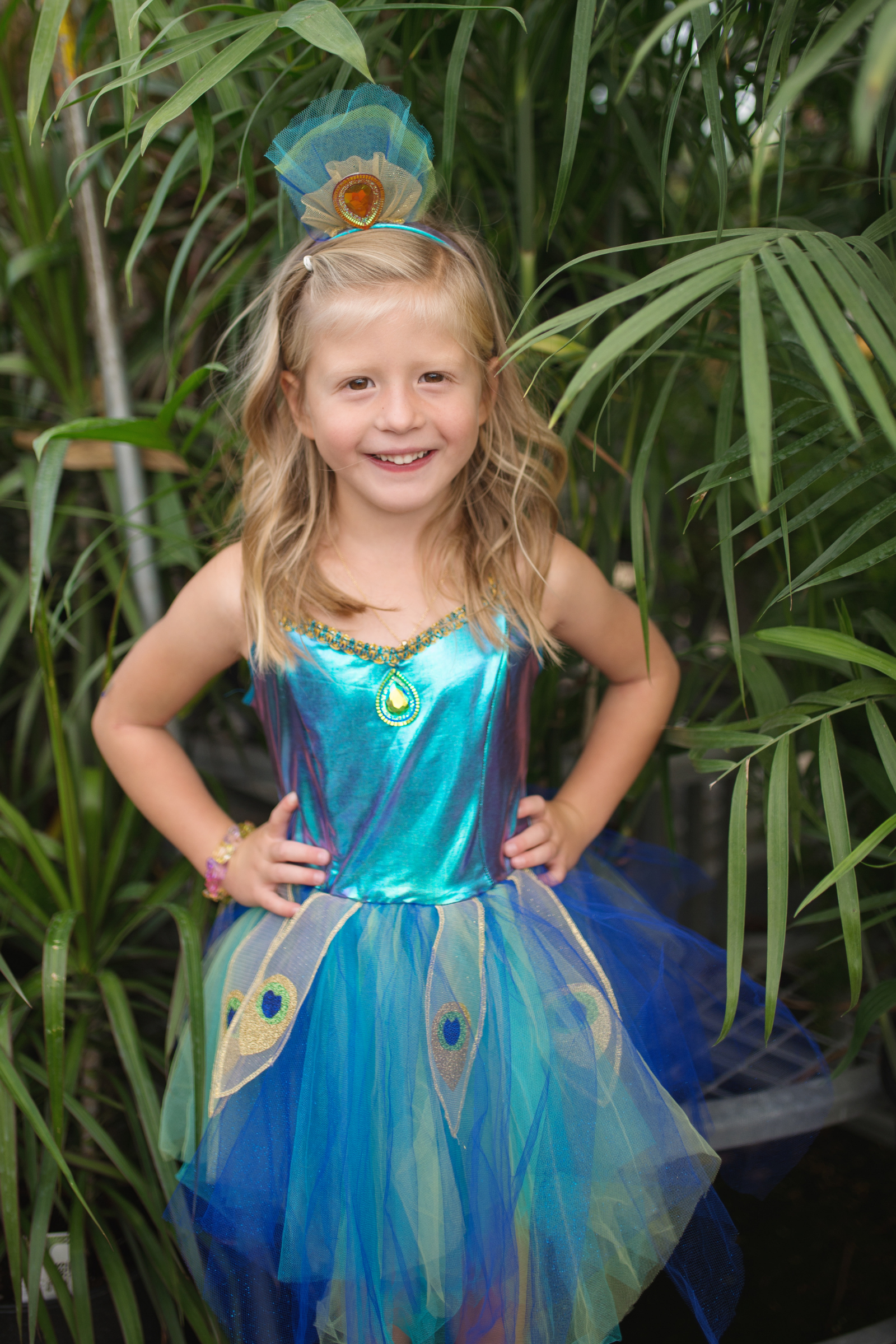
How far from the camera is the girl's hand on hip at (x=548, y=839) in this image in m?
0.89

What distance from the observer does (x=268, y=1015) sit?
31.7 inches

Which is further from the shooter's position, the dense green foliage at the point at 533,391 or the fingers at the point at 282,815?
the fingers at the point at 282,815

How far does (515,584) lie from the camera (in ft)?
2.89

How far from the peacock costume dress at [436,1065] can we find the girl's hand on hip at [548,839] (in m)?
0.01

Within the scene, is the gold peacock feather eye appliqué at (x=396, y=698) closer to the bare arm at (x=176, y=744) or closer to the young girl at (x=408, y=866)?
the young girl at (x=408, y=866)

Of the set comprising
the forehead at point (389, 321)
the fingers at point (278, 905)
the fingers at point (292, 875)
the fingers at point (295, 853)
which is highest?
the forehead at point (389, 321)

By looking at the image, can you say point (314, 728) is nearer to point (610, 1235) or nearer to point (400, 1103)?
point (400, 1103)

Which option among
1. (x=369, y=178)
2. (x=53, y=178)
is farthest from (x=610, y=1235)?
(x=53, y=178)

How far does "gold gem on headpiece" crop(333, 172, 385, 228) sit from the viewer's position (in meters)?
0.77

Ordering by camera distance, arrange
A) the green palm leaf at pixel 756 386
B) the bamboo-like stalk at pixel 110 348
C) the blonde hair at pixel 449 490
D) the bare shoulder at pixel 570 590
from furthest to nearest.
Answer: the bamboo-like stalk at pixel 110 348
the bare shoulder at pixel 570 590
the blonde hair at pixel 449 490
the green palm leaf at pixel 756 386

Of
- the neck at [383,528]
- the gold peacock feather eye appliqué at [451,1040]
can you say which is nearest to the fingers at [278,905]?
the gold peacock feather eye appliqué at [451,1040]

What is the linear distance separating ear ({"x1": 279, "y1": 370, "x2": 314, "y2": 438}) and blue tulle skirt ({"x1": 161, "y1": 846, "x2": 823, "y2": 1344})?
1.35ft

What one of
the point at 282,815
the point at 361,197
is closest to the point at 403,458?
the point at 361,197

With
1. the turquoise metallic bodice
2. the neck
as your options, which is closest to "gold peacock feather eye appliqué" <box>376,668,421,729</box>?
the turquoise metallic bodice
